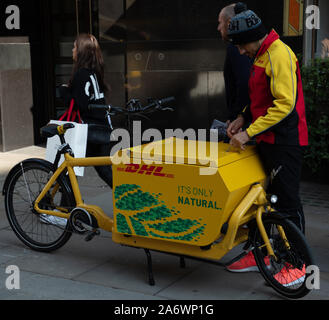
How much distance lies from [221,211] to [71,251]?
185cm

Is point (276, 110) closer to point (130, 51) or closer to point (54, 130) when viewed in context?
point (54, 130)

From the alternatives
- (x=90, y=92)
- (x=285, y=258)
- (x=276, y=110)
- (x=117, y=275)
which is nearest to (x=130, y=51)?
(x=90, y=92)

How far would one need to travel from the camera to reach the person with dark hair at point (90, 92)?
18.4ft

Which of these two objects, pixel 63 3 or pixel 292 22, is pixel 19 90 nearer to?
pixel 63 3

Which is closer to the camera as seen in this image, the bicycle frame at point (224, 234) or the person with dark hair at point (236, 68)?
the bicycle frame at point (224, 234)

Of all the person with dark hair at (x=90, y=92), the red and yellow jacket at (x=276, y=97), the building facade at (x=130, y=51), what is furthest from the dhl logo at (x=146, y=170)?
the building facade at (x=130, y=51)

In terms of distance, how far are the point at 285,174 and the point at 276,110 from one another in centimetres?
50

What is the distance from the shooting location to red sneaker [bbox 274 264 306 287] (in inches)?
160

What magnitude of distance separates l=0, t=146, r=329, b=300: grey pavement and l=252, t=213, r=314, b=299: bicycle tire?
0.44 ft

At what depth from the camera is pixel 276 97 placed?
→ 13.4 feet

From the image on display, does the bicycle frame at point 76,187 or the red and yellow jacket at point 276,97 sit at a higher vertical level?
the red and yellow jacket at point 276,97

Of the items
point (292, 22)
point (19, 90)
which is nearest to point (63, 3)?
point (19, 90)

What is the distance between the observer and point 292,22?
7.96 meters

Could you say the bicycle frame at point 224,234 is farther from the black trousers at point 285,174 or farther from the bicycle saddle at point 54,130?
the bicycle saddle at point 54,130
